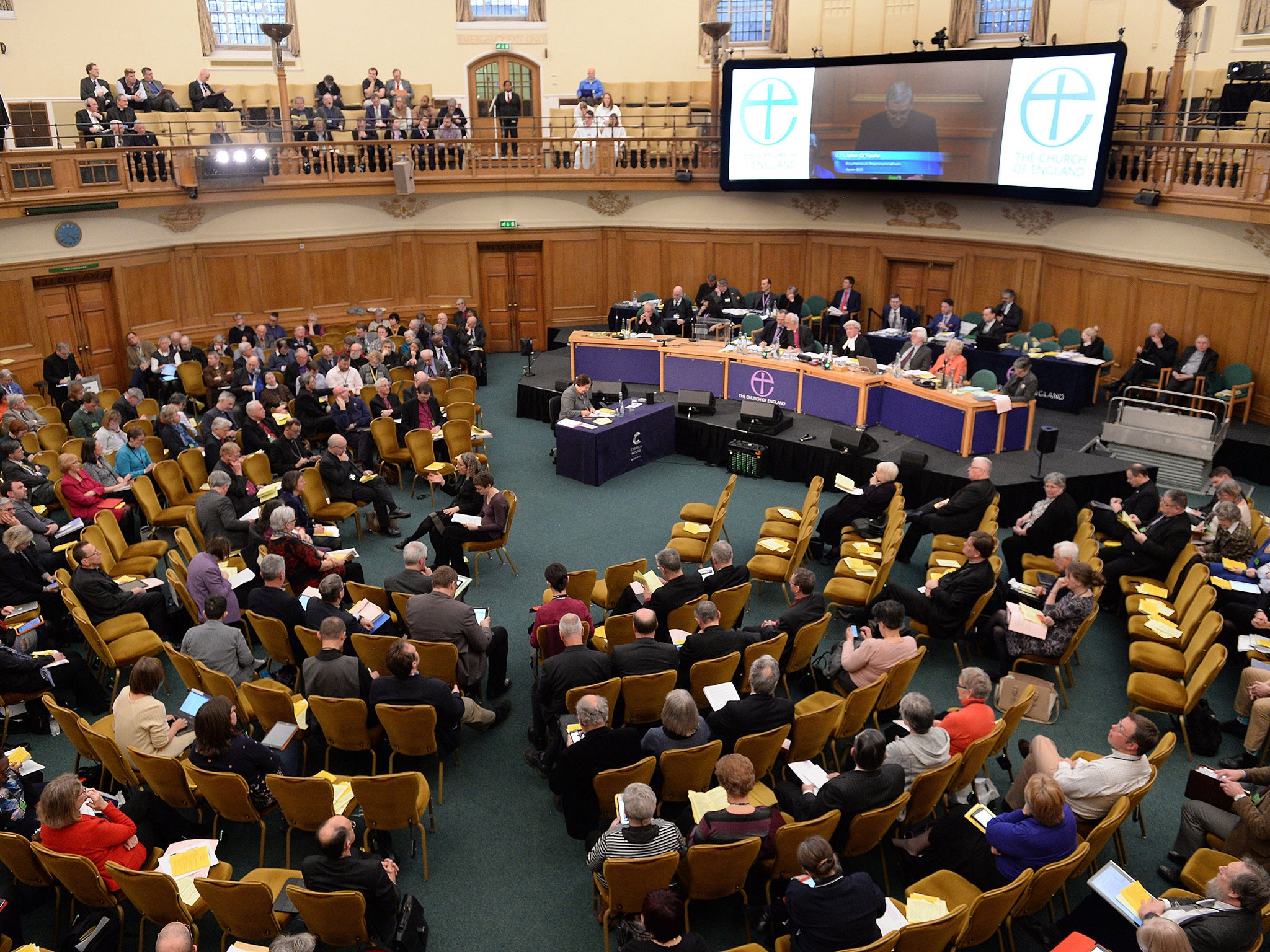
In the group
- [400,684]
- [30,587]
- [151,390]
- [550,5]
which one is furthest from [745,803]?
[550,5]

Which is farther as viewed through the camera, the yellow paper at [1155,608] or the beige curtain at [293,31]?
the beige curtain at [293,31]

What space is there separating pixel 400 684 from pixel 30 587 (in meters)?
3.97

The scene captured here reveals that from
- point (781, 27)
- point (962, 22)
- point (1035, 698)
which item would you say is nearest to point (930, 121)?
point (962, 22)

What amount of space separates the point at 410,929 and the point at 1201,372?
1341cm

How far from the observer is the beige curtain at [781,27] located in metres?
19.0

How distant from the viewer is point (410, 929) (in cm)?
490

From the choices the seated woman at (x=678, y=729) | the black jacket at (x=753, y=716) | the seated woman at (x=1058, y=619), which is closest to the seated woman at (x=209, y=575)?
the seated woman at (x=678, y=729)

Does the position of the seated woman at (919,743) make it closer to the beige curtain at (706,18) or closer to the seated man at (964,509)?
the seated man at (964,509)

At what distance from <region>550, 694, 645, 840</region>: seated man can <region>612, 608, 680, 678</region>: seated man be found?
28.5 inches

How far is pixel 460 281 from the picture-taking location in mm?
19297

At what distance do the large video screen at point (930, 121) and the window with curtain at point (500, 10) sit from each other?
572 centimetres

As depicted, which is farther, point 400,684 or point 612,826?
point 400,684

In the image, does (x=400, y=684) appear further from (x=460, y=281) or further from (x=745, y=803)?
(x=460, y=281)

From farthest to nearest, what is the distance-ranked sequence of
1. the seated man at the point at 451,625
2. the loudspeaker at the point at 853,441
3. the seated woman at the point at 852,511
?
the loudspeaker at the point at 853,441, the seated woman at the point at 852,511, the seated man at the point at 451,625
